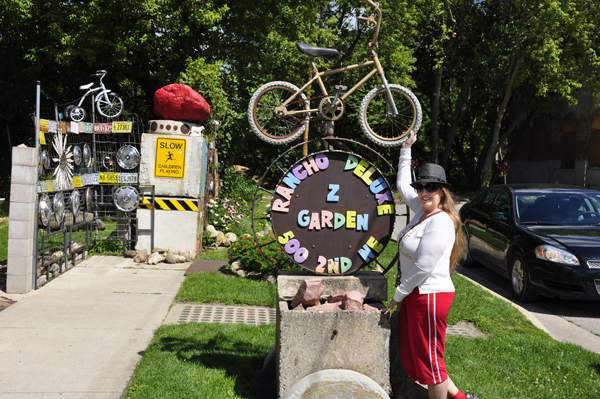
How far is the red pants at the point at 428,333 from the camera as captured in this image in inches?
136

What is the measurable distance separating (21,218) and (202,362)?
3.83 metres

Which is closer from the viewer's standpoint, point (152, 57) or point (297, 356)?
point (297, 356)

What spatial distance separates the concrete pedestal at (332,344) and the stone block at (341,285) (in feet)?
1.47

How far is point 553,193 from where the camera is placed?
350 inches

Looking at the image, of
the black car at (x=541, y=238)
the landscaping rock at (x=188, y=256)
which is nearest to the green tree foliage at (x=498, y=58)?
the black car at (x=541, y=238)

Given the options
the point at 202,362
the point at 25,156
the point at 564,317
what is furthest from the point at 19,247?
the point at 564,317

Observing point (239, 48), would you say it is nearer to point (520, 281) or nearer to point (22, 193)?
point (22, 193)

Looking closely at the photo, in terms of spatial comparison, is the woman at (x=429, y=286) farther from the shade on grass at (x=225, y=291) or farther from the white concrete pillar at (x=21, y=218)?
the white concrete pillar at (x=21, y=218)

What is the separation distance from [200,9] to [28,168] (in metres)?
10.2

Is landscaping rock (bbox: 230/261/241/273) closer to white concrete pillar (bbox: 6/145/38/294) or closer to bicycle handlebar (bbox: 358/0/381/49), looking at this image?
white concrete pillar (bbox: 6/145/38/294)

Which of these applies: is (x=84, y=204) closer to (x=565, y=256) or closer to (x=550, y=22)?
(x=565, y=256)

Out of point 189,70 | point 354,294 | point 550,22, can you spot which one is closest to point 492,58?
point 550,22

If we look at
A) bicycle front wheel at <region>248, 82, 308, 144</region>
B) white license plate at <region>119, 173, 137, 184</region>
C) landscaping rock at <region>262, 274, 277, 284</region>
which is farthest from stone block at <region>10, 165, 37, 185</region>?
bicycle front wheel at <region>248, 82, 308, 144</region>

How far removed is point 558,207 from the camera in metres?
8.66
